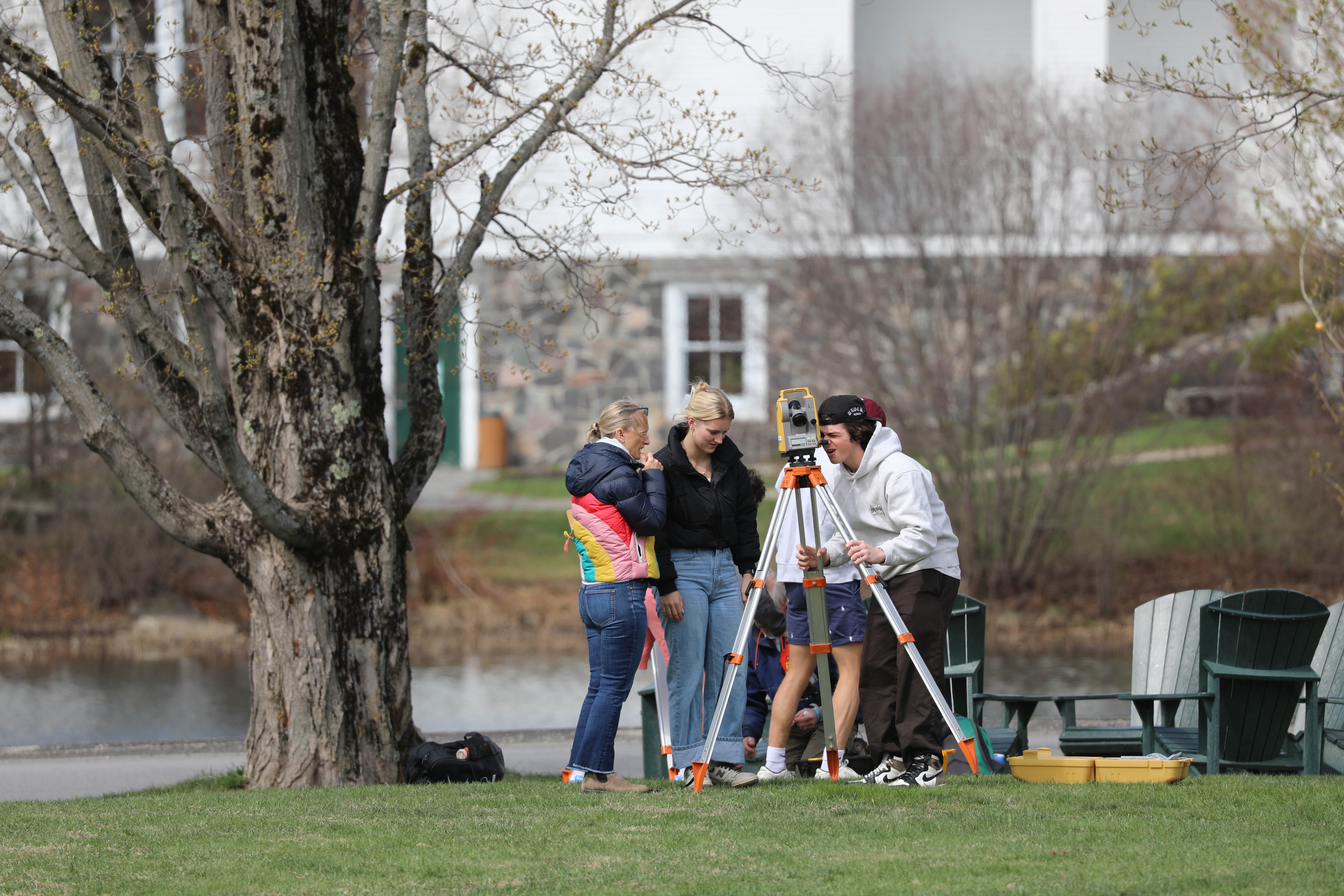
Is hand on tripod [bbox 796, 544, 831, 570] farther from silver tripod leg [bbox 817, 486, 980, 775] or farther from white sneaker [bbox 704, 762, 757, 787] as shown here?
white sneaker [bbox 704, 762, 757, 787]

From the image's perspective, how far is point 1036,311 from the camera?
18078mm

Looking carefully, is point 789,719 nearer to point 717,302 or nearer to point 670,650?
point 670,650

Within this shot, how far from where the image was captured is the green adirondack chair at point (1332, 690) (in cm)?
738

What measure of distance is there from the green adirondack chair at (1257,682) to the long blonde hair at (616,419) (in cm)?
288

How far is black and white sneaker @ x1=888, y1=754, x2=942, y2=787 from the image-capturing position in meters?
6.44

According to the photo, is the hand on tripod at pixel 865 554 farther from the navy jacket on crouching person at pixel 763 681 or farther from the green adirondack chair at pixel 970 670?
the green adirondack chair at pixel 970 670

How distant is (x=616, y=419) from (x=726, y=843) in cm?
222

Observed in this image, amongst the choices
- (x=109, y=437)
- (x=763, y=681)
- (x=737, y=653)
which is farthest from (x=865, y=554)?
(x=109, y=437)

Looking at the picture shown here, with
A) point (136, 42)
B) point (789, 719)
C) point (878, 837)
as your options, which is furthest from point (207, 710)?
point (878, 837)

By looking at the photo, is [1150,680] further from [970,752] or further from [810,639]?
[810,639]

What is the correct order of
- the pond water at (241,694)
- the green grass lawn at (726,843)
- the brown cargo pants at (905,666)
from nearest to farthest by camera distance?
the green grass lawn at (726,843)
the brown cargo pants at (905,666)
the pond water at (241,694)

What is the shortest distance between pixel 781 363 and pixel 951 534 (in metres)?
12.6

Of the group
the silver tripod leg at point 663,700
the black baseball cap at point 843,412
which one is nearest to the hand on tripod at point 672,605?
the silver tripod leg at point 663,700

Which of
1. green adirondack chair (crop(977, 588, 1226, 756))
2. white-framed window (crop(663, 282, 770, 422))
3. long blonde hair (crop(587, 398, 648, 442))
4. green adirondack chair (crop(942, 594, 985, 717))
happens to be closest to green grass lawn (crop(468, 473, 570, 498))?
white-framed window (crop(663, 282, 770, 422))
